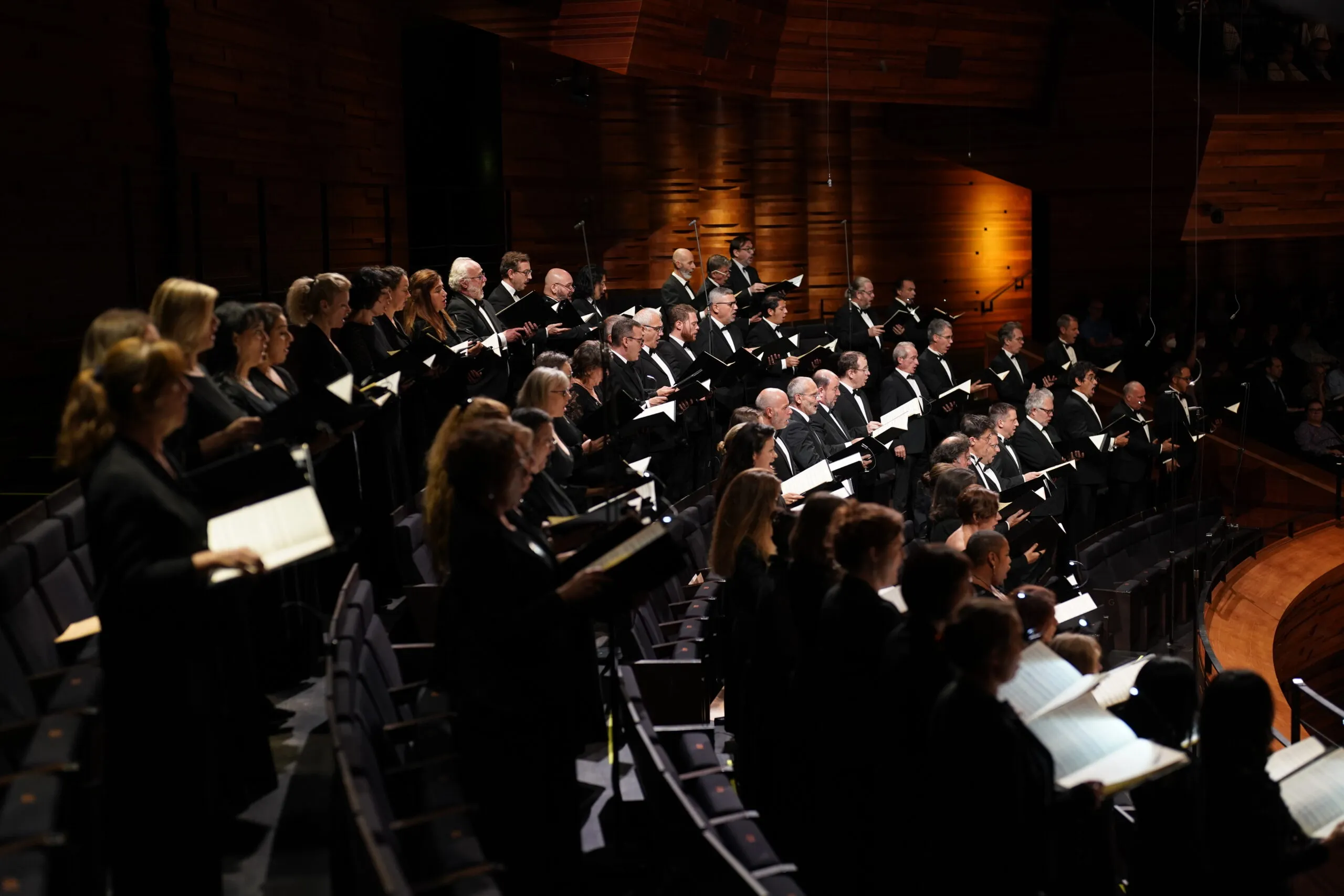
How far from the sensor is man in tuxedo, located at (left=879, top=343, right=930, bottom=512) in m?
6.26

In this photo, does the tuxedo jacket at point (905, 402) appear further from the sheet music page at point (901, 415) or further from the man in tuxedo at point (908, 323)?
the man in tuxedo at point (908, 323)

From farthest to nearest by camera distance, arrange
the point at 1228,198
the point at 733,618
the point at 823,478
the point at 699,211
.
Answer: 1. the point at 699,211
2. the point at 1228,198
3. the point at 823,478
4. the point at 733,618

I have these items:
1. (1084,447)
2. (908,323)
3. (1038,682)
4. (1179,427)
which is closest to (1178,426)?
(1179,427)

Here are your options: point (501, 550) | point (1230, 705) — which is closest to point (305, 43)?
point (501, 550)

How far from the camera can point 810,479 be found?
4172 millimetres

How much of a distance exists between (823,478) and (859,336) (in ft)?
10.3

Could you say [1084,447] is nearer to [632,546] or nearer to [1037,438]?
[1037,438]

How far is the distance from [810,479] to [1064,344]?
4268 millimetres

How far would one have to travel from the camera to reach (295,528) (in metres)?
2.00

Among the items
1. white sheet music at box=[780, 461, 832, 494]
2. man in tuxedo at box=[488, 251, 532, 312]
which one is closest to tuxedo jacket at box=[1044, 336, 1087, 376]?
man in tuxedo at box=[488, 251, 532, 312]

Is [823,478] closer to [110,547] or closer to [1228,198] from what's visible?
[110,547]

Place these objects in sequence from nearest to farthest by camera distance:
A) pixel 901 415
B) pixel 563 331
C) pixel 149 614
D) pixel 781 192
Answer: pixel 149 614, pixel 563 331, pixel 901 415, pixel 781 192

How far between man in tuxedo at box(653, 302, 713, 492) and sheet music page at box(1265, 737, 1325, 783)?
139 inches

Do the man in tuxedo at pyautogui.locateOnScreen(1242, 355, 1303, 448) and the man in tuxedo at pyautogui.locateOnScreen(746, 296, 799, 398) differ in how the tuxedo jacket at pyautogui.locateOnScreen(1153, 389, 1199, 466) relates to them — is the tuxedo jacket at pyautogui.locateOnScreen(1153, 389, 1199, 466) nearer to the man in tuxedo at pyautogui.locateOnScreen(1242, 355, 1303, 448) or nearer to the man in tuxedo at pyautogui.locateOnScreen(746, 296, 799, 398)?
Result: the man in tuxedo at pyautogui.locateOnScreen(1242, 355, 1303, 448)
